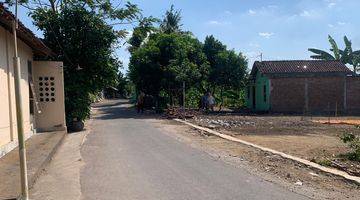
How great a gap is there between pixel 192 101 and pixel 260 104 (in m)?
6.25

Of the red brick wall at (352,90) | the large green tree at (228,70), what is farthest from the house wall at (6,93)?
the red brick wall at (352,90)

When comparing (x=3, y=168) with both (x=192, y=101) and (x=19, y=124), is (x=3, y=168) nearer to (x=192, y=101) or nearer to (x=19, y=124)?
(x=19, y=124)

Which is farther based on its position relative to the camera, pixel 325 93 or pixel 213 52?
pixel 213 52

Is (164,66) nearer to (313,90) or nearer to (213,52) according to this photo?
(213,52)

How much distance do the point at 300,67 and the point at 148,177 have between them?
107ft

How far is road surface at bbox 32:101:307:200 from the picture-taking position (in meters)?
7.95

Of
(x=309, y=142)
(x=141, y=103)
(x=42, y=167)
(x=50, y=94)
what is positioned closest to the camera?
(x=42, y=167)

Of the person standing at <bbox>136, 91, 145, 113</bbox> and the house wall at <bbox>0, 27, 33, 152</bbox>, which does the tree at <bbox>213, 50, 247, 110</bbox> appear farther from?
the house wall at <bbox>0, 27, 33, 152</bbox>

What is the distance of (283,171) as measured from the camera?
10.4 m

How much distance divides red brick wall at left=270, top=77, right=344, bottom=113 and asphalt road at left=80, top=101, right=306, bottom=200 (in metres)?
25.3

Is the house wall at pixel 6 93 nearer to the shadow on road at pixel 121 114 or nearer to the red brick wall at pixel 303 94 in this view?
the shadow on road at pixel 121 114

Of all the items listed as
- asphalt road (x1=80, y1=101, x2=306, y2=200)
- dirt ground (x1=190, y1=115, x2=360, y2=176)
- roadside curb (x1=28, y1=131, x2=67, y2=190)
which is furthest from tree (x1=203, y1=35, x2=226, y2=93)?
roadside curb (x1=28, y1=131, x2=67, y2=190)

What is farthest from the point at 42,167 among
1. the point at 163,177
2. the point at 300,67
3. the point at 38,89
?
the point at 300,67

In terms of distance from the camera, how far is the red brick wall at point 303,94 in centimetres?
3897
